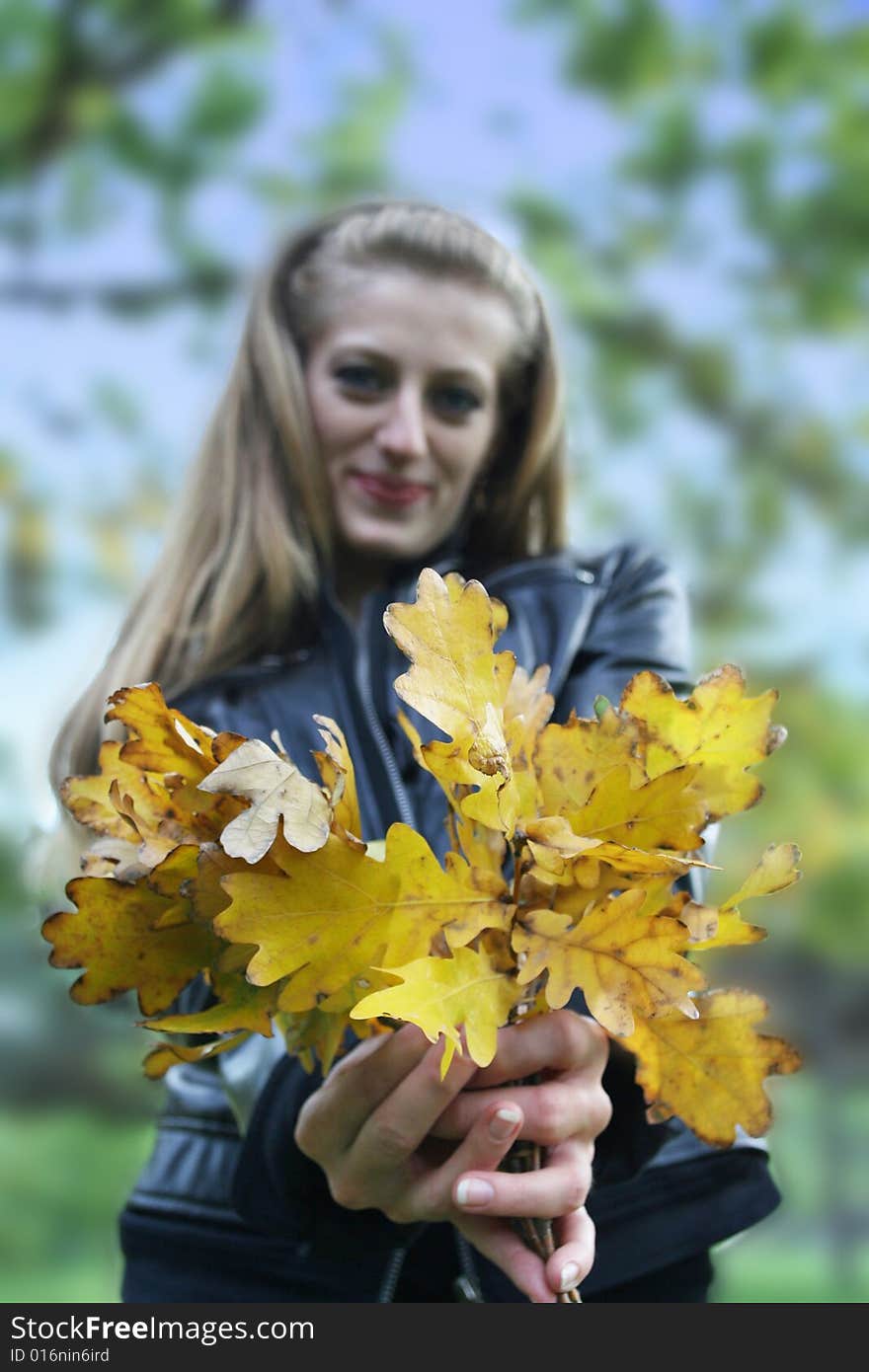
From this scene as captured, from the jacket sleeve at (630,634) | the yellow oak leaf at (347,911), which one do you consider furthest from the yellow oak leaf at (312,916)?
the jacket sleeve at (630,634)

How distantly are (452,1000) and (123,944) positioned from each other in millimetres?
136

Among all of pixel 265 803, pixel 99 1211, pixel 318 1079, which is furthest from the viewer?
pixel 99 1211

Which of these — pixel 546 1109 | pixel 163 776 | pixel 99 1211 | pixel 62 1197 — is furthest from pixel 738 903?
pixel 62 1197

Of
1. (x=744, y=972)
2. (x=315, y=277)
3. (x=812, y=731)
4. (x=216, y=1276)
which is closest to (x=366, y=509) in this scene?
(x=315, y=277)

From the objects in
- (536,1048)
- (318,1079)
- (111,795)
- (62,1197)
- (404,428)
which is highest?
(404,428)

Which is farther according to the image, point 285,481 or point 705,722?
point 285,481

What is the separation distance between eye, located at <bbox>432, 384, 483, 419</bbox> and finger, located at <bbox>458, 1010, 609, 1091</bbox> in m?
0.61

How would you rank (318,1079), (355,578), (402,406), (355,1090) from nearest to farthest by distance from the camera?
1. (355,1090)
2. (318,1079)
3. (402,406)
4. (355,578)

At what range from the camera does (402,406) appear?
0.98 m

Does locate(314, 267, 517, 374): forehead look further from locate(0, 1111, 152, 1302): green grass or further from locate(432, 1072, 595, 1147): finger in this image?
locate(0, 1111, 152, 1302): green grass

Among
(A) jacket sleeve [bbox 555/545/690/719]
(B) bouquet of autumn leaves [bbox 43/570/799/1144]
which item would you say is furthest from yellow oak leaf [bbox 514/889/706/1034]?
(A) jacket sleeve [bbox 555/545/690/719]

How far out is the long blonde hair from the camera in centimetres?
102

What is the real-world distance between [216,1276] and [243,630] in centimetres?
48

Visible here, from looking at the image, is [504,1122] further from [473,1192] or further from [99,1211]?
[99,1211]
